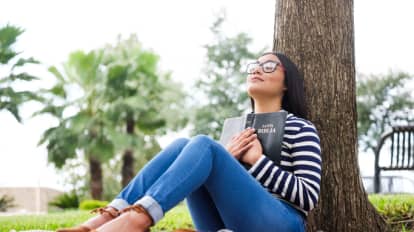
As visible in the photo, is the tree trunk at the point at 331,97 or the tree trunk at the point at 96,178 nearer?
the tree trunk at the point at 331,97

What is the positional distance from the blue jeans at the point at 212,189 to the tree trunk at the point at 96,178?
19.1 metres

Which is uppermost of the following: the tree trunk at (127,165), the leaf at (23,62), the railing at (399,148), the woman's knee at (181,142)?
the leaf at (23,62)

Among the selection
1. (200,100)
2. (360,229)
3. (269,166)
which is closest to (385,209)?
(360,229)

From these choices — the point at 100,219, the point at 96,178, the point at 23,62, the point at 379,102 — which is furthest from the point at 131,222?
the point at 379,102

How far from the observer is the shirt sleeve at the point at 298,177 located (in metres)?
2.85

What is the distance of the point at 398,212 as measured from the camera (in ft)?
16.9

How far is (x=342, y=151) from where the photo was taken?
403cm

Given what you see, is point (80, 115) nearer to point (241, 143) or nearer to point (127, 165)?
point (127, 165)

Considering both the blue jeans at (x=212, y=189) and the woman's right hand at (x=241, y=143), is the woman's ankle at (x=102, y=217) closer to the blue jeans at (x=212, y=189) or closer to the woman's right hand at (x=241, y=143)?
the blue jeans at (x=212, y=189)

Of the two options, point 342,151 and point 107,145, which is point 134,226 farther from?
point 107,145

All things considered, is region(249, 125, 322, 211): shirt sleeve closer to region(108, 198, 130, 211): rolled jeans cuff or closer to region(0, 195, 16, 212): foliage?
region(108, 198, 130, 211): rolled jeans cuff

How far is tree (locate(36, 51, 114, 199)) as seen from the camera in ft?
66.1

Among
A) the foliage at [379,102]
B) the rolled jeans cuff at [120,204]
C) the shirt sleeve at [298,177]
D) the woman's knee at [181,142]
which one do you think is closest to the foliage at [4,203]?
the foliage at [379,102]

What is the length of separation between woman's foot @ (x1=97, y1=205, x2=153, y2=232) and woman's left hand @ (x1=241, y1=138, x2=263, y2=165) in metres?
0.66
